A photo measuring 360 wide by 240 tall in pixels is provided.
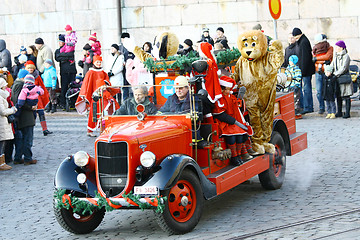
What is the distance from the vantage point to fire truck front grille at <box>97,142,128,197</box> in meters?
8.62

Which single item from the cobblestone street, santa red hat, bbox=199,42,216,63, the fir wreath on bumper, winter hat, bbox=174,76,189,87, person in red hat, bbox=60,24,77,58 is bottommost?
the cobblestone street

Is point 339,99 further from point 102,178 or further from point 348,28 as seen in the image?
point 102,178

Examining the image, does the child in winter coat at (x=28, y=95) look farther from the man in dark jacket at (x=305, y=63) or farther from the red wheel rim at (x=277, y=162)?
the man in dark jacket at (x=305, y=63)

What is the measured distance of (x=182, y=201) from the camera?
8.72 m

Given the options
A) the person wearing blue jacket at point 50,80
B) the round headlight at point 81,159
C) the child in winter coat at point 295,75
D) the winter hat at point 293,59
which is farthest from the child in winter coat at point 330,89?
the round headlight at point 81,159

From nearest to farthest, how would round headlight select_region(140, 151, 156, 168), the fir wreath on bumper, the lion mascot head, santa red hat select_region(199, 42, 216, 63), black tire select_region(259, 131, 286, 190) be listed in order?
the fir wreath on bumper
round headlight select_region(140, 151, 156, 168)
santa red hat select_region(199, 42, 216, 63)
the lion mascot head
black tire select_region(259, 131, 286, 190)

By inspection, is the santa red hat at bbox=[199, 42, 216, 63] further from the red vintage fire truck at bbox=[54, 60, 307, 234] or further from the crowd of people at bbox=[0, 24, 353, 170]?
the red vintage fire truck at bbox=[54, 60, 307, 234]

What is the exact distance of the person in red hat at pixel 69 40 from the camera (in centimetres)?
2227

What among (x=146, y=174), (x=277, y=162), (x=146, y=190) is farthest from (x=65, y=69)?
(x=146, y=190)

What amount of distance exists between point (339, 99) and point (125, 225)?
33.0ft

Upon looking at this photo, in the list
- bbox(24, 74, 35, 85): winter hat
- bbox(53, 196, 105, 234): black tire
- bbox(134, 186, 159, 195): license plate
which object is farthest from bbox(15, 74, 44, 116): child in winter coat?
bbox(134, 186, 159, 195): license plate

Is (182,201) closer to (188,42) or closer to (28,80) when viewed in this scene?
(28,80)

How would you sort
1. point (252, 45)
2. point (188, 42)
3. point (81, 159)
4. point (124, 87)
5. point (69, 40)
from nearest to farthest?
1. point (81, 159)
2. point (124, 87)
3. point (252, 45)
4. point (188, 42)
5. point (69, 40)

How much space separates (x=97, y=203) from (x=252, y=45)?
360cm
